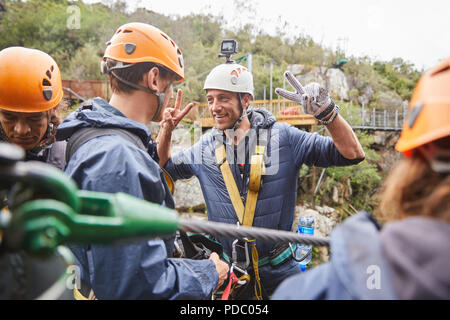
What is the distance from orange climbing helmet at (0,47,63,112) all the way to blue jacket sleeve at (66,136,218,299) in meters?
1.40

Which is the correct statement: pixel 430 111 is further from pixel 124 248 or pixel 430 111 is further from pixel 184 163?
pixel 184 163

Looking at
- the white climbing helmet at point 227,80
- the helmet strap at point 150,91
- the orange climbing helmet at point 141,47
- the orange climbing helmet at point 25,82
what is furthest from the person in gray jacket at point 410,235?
the white climbing helmet at point 227,80

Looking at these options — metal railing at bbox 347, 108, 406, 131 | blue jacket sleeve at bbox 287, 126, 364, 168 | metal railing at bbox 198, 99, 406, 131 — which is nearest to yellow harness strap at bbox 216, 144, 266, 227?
blue jacket sleeve at bbox 287, 126, 364, 168

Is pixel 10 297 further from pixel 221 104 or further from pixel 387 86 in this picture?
pixel 387 86

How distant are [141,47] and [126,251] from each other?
1426 millimetres

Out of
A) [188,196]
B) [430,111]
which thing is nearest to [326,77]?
[188,196]

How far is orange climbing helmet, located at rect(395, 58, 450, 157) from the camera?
2.71 ft

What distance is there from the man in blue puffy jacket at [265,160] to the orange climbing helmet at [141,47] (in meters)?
1.17

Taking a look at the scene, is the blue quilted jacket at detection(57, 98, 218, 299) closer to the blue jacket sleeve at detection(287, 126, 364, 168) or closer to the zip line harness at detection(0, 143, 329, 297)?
the zip line harness at detection(0, 143, 329, 297)

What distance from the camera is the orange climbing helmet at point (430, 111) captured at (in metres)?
0.83

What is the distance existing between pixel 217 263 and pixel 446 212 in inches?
58.9

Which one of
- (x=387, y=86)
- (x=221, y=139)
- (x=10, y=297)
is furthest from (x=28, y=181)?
(x=387, y=86)

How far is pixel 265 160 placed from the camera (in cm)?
343
